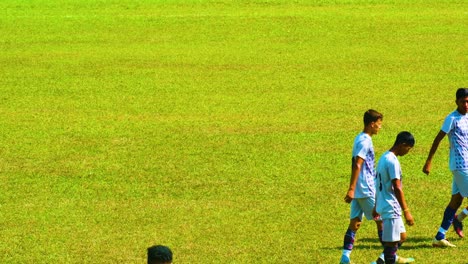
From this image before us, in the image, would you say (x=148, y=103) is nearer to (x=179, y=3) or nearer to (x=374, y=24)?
(x=374, y=24)

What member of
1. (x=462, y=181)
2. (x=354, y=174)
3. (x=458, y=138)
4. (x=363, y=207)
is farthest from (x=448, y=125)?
(x=354, y=174)

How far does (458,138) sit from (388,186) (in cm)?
258

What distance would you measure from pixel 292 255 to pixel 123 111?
14240mm

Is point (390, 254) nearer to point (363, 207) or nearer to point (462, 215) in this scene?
point (363, 207)

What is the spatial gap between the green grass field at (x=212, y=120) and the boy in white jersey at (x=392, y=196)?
4.71 feet

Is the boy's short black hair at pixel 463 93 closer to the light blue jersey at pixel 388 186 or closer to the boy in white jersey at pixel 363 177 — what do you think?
the boy in white jersey at pixel 363 177

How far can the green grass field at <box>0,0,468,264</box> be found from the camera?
17000mm

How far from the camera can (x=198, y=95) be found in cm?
3123

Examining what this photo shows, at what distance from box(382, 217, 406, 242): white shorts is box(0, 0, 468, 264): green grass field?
1.47m

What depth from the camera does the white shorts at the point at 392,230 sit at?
13727 millimetres

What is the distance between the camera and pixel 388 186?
45.5 ft

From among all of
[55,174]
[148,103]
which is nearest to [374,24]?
[148,103]

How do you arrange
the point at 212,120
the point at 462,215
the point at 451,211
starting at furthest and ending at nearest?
the point at 212,120 < the point at 462,215 < the point at 451,211

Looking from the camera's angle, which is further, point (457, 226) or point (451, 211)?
point (457, 226)
